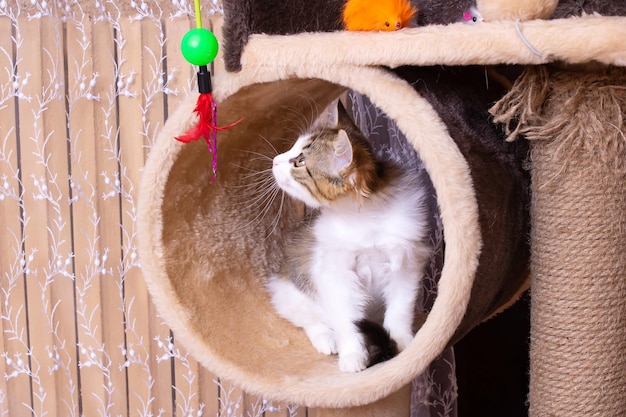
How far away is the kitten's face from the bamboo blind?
20.8 inches

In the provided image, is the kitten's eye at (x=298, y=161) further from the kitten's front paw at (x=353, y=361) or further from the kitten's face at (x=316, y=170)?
the kitten's front paw at (x=353, y=361)

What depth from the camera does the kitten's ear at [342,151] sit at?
1134 mm

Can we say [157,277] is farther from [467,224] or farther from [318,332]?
[467,224]

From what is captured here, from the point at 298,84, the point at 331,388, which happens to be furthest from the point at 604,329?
the point at 298,84

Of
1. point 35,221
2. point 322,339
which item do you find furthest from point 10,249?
point 322,339

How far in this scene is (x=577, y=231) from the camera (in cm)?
94

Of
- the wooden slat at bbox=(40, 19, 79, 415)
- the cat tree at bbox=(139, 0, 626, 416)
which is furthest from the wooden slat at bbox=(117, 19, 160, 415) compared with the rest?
the cat tree at bbox=(139, 0, 626, 416)

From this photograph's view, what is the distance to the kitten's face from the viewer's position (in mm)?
1191

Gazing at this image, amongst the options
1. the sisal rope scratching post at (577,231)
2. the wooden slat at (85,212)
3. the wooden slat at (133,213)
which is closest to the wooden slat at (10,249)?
the wooden slat at (85,212)

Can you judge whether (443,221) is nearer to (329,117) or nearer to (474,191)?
(474,191)

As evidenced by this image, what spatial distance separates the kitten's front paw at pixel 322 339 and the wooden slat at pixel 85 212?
68cm

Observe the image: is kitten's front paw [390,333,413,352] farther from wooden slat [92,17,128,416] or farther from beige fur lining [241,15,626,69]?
wooden slat [92,17,128,416]

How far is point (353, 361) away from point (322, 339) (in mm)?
147

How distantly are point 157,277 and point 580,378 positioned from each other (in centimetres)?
71
